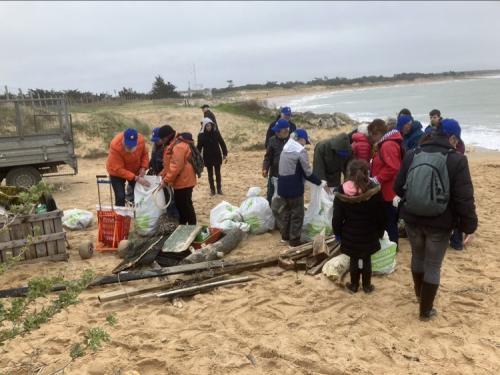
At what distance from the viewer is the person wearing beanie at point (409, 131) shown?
570 cm

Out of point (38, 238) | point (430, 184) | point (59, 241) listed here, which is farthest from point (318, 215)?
point (38, 238)

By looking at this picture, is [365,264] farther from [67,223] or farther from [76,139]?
[76,139]

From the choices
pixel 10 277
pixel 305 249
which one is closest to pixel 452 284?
pixel 305 249

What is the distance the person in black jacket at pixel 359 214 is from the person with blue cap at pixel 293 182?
1181 mm

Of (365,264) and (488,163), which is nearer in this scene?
(365,264)

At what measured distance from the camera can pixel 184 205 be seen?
6.20 metres

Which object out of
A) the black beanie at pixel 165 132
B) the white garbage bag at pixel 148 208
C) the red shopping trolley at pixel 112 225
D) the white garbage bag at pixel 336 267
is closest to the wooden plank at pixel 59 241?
the red shopping trolley at pixel 112 225

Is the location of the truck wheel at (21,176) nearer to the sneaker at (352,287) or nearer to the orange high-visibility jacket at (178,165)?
the orange high-visibility jacket at (178,165)

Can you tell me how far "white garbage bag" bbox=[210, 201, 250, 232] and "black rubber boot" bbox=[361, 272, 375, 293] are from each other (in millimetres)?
1987

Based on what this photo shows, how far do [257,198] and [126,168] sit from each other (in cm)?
185

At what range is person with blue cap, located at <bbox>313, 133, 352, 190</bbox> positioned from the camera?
564 centimetres

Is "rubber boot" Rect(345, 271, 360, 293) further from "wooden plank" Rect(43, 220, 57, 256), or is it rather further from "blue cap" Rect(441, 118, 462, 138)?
"wooden plank" Rect(43, 220, 57, 256)

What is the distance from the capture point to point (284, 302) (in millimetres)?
4309

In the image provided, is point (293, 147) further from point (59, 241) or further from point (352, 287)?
point (59, 241)
